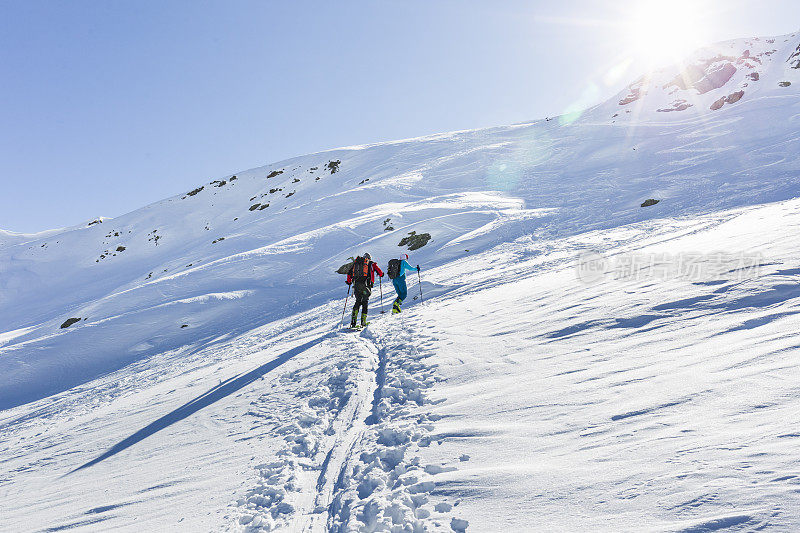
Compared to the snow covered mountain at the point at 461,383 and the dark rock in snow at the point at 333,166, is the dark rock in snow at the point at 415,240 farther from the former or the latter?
the dark rock in snow at the point at 333,166

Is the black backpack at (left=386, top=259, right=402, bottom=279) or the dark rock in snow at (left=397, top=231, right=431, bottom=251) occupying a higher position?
the dark rock in snow at (left=397, top=231, right=431, bottom=251)

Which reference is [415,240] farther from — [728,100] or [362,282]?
[728,100]

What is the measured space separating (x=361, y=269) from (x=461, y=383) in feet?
19.9

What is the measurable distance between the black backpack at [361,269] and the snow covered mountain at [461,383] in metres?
1.47

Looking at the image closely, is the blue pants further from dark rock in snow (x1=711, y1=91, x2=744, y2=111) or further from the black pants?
dark rock in snow (x1=711, y1=91, x2=744, y2=111)

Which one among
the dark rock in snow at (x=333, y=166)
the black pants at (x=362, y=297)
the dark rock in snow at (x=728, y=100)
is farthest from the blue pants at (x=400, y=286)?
the dark rock in snow at (x=728, y=100)

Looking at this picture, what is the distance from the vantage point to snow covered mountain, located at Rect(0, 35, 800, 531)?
3.41m

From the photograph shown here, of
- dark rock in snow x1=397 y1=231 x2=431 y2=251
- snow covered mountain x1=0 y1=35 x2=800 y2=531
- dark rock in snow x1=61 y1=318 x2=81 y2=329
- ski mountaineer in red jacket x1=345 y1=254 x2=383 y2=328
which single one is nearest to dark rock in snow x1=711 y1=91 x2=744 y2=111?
snow covered mountain x1=0 y1=35 x2=800 y2=531

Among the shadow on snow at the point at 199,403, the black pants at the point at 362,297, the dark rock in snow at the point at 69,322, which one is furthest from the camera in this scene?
the dark rock in snow at the point at 69,322

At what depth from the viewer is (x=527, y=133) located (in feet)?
137

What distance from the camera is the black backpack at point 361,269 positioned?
37.4 feet

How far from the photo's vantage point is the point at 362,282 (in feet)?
37.2

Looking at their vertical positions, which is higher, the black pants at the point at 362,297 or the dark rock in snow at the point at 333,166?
the dark rock in snow at the point at 333,166

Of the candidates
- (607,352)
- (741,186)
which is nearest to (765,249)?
(607,352)
